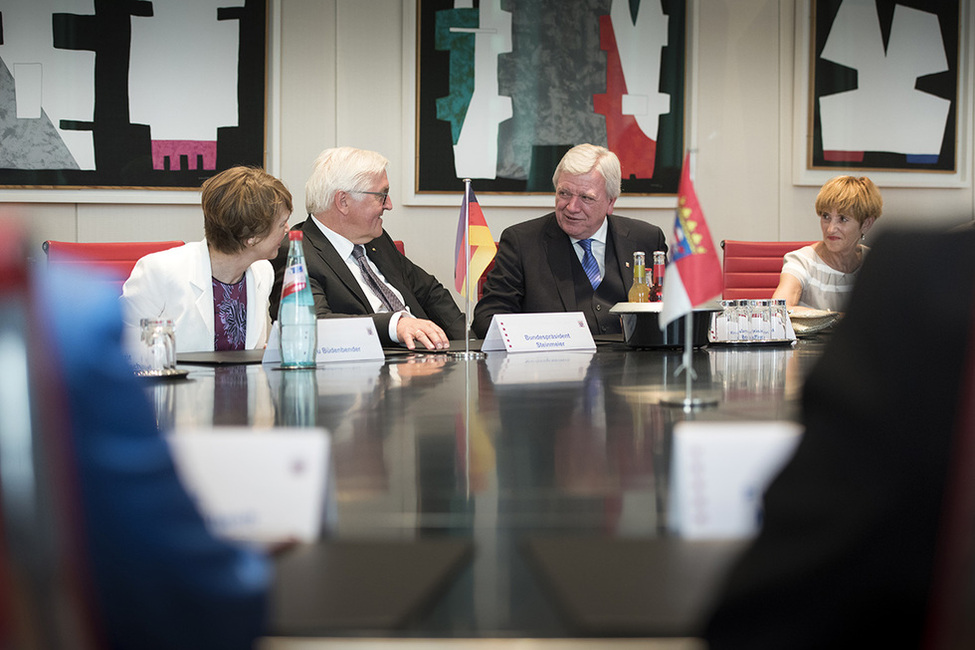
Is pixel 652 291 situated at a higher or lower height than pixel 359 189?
lower

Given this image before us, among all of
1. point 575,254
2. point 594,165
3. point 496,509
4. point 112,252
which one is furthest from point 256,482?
point 112,252

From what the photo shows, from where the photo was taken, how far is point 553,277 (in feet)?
11.5

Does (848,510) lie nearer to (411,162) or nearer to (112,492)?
(112,492)

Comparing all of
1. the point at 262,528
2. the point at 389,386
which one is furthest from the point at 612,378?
the point at 262,528

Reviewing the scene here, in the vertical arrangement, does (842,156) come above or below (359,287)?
above

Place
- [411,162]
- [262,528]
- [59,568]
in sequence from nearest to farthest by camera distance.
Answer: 1. [59,568]
2. [262,528]
3. [411,162]

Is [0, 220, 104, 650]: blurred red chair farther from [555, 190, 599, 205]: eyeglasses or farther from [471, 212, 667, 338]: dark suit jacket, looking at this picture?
[555, 190, 599, 205]: eyeglasses

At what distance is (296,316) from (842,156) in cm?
406

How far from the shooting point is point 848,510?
49 cm

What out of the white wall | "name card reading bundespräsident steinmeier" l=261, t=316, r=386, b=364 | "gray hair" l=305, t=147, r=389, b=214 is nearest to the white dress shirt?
"gray hair" l=305, t=147, r=389, b=214

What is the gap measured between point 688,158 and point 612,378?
58cm

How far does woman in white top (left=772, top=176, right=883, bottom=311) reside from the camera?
3.72 metres

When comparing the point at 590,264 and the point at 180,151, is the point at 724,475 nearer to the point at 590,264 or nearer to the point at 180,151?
the point at 590,264

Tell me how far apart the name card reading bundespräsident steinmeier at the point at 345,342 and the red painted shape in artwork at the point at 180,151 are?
2.72m
